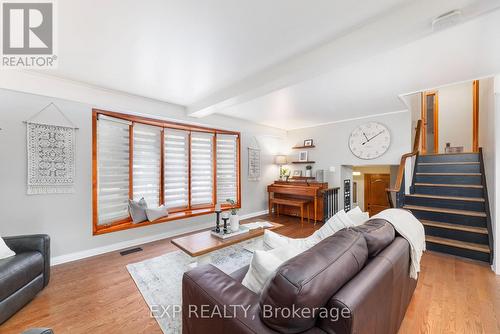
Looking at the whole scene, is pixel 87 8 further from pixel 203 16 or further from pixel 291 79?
pixel 291 79

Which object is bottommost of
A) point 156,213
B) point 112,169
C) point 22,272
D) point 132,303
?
point 132,303

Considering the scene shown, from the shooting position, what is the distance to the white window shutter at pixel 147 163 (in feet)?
11.2

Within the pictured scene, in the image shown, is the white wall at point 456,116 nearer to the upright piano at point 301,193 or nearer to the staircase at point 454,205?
the staircase at point 454,205

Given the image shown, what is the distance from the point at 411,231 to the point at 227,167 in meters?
3.57

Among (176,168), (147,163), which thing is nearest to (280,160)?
(176,168)

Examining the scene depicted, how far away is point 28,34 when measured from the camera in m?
1.79

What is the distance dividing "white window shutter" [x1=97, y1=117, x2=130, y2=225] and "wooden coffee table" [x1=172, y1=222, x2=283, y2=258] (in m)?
A: 1.47

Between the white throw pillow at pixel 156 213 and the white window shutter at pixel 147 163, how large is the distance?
19 centimetres

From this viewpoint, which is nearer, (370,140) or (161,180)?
(161,180)

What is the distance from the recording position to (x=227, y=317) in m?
0.92

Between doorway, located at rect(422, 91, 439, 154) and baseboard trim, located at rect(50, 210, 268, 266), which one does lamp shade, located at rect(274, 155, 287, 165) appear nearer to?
baseboard trim, located at rect(50, 210, 268, 266)

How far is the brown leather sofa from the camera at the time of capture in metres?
0.79

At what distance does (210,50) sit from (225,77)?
1.97 feet

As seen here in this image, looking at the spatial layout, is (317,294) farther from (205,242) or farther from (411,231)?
(205,242)
